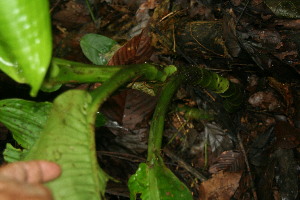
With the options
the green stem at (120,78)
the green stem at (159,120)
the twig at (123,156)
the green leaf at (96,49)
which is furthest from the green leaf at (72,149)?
the twig at (123,156)

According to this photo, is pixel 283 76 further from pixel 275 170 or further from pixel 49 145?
pixel 49 145

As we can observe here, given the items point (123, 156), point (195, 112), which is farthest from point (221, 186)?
point (123, 156)

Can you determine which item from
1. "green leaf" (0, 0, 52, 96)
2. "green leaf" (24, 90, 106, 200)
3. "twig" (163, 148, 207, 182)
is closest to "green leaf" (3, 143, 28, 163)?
"green leaf" (24, 90, 106, 200)

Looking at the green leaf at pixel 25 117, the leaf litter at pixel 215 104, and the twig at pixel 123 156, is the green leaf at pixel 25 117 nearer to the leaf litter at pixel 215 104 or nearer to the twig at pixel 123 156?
the leaf litter at pixel 215 104

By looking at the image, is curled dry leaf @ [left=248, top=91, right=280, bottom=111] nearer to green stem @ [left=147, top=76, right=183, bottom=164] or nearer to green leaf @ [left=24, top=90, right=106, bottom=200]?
green stem @ [left=147, top=76, right=183, bottom=164]

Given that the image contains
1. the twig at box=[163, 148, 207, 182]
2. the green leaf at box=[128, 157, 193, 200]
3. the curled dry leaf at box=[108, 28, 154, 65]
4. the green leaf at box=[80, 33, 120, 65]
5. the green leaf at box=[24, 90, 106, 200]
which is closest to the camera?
the green leaf at box=[24, 90, 106, 200]

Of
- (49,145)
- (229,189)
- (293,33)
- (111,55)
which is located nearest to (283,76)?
(293,33)
